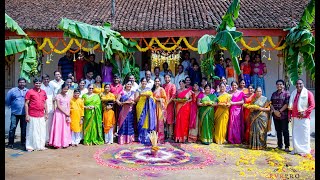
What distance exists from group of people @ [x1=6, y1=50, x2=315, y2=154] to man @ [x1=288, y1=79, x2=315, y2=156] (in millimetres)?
118

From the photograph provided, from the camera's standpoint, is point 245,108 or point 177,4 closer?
point 245,108

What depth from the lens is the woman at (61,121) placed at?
8.67m

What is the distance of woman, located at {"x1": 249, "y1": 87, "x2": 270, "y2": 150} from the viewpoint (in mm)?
8508

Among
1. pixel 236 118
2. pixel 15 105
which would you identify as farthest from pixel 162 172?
pixel 15 105

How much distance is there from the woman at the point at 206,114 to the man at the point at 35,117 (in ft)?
12.5

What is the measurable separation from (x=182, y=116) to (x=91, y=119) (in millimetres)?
2295

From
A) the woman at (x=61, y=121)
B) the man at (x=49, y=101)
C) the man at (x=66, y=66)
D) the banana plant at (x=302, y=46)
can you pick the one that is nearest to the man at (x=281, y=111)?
the banana plant at (x=302, y=46)

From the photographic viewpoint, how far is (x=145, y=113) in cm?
917

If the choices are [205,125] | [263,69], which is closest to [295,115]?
[205,125]

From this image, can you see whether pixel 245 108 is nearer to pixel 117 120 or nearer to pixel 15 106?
pixel 117 120

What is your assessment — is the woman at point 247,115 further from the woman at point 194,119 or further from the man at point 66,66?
the man at point 66,66

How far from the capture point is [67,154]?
8141 millimetres

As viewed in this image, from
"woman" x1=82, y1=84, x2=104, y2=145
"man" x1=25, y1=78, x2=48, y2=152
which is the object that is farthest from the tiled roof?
"man" x1=25, y1=78, x2=48, y2=152
